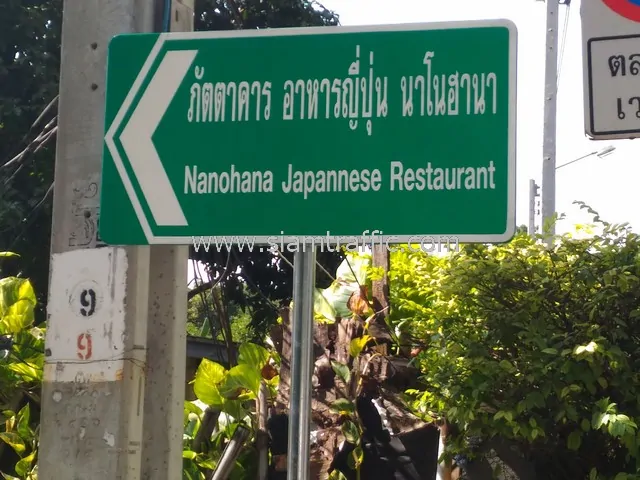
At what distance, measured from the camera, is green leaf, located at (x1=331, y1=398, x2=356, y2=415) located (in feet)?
14.6

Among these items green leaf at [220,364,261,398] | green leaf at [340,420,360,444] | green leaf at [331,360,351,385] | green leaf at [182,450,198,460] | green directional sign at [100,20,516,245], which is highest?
green directional sign at [100,20,516,245]

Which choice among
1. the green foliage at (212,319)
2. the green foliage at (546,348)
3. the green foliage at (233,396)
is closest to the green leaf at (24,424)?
the green foliage at (233,396)

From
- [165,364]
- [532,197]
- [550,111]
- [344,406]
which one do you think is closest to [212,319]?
[344,406]

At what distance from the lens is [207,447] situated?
209 inches

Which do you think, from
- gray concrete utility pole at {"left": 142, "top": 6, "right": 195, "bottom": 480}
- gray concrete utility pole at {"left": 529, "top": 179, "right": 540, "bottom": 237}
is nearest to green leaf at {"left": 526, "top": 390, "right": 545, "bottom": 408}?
gray concrete utility pole at {"left": 142, "top": 6, "right": 195, "bottom": 480}

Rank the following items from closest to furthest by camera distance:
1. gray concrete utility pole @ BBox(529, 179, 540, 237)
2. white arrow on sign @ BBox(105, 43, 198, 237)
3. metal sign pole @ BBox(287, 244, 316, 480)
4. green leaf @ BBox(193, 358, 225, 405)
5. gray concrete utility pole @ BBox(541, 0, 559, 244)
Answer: metal sign pole @ BBox(287, 244, 316, 480) → white arrow on sign @ BBox(105, 43, 198, 237) → green leaf @ BBox(193, 358, 225, 405) → gray concrete utility pole @ BBox(541, 0, 559, 244) → gray concrete utility pole @ BBox(529, 179, 540, 237)

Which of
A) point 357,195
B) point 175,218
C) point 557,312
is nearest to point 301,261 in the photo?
point 357,195

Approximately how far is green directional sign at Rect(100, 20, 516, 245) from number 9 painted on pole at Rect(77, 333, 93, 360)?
31 cm

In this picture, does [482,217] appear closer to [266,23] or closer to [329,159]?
[329,159]

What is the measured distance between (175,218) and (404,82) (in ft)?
2.27

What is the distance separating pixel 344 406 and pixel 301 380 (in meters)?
2.69

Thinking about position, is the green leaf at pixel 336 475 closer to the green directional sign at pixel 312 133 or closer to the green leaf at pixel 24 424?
the green leaf at pixel 24 424

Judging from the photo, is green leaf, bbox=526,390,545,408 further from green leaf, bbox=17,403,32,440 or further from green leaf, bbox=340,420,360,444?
green leaf, bbox=17,403,32,440
